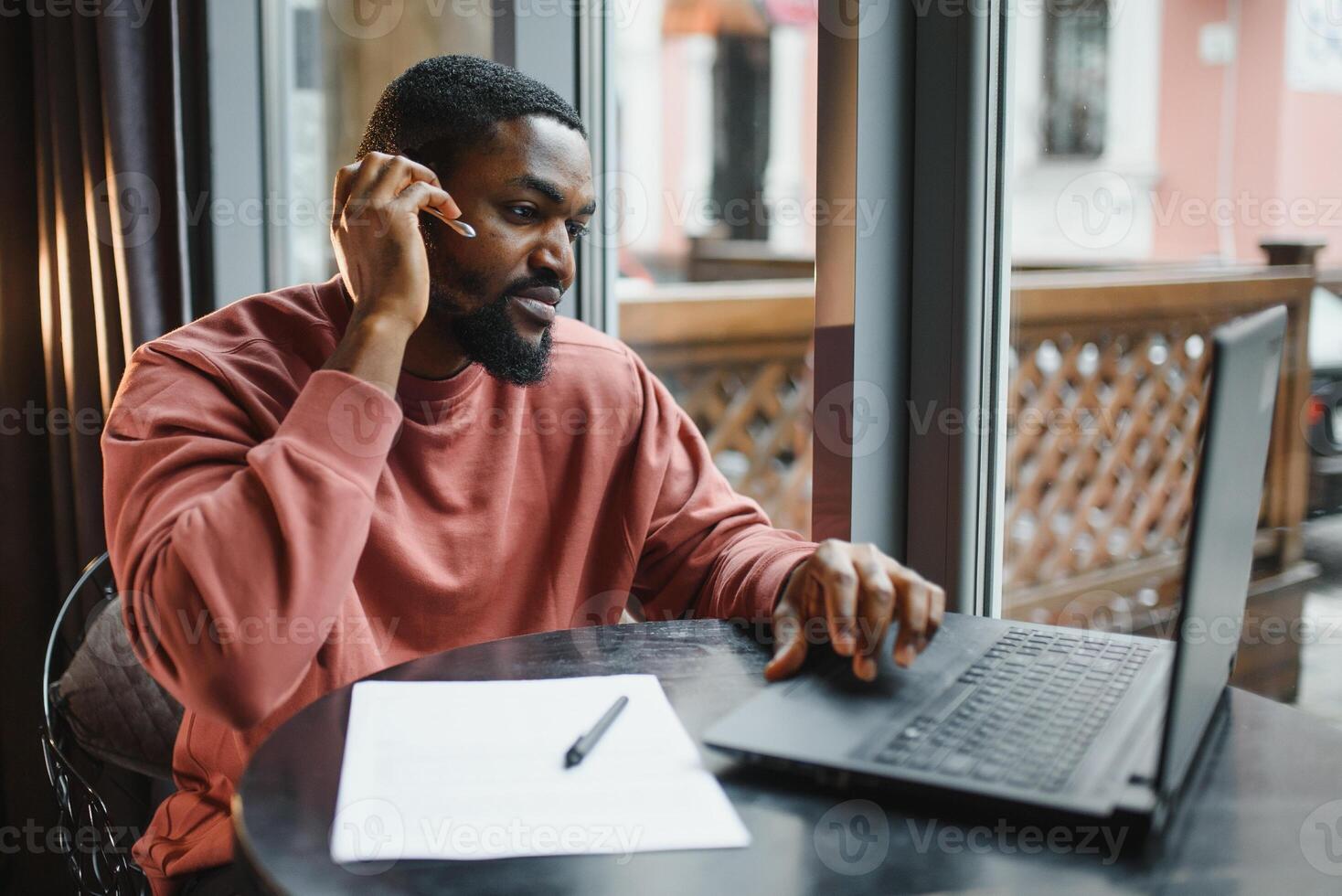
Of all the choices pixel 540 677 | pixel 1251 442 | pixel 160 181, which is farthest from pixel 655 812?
pixel 160 181

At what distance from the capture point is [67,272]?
1761 millimetres

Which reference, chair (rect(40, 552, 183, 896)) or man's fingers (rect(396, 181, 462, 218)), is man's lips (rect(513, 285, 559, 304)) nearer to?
man's fingers (rect(396, 181, 462, 218))

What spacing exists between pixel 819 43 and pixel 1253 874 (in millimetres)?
925

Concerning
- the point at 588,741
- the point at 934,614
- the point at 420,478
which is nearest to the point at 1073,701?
the point at 934,614

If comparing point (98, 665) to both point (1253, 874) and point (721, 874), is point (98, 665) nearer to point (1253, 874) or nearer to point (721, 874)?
point (721, 874)

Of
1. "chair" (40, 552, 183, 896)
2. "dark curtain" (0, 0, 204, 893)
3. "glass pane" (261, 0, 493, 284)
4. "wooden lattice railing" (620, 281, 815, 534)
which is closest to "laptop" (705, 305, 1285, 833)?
"chair" (40, 552, 183, 896)

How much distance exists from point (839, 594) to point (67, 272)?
1448 mm

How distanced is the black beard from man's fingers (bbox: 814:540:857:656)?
400mm

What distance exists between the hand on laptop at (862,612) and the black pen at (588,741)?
15 cm

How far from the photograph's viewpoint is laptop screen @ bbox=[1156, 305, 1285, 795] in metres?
0.51

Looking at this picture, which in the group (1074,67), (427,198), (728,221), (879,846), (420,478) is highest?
(728,221)

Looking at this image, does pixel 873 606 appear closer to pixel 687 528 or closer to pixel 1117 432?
pixel 687 528

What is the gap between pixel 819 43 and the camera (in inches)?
47.7

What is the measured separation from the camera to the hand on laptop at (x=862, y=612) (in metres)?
0.82
